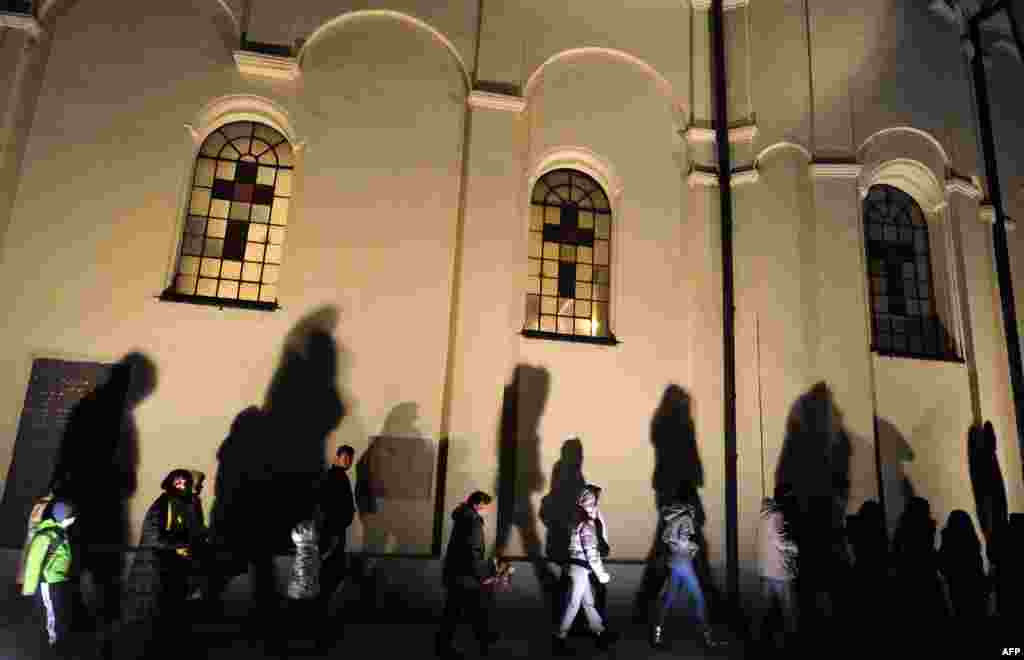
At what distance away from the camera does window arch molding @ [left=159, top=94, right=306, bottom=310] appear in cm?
945

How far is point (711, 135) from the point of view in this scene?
452 inches

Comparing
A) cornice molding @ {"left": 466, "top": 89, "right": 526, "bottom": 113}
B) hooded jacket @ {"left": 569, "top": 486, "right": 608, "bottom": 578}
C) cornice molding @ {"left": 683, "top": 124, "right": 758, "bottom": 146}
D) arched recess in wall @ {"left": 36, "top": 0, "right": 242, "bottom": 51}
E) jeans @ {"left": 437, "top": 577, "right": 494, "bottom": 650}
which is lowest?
jeans @ {"left": 437, "top": 577, "right": 494, "bottom": 650}

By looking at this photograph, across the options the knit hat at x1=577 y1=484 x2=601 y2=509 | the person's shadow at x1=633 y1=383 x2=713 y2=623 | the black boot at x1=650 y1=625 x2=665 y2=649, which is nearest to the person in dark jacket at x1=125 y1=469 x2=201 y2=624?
the knit hat at x1=577 y1=484 x2=601 y2=509

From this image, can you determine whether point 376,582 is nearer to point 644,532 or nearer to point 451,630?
point 451,630

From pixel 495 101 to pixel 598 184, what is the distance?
2.23 metres

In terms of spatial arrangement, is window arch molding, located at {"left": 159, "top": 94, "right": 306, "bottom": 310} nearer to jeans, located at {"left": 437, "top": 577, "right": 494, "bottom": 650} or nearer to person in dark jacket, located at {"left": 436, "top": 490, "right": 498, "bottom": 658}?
person in dark jacket, located at {"left": 436, "top": 490, "right": 498, "bottom": 658}

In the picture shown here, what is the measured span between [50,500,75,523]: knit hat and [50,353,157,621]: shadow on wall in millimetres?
1855

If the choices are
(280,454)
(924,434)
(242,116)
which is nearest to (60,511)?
(280,454)

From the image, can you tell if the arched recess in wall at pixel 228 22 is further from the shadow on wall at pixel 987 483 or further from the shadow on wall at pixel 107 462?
the shadow on wall at pixel 987 483

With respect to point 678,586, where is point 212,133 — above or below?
above

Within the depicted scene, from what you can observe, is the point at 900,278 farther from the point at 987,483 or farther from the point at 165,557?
the point at 165,557

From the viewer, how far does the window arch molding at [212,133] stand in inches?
372

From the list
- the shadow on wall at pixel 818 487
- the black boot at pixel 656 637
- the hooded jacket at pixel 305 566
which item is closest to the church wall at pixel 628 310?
the shadow on wall at pixel 818 487

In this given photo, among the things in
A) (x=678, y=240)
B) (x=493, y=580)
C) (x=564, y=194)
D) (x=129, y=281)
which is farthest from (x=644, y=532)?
(x=129, y=281)
